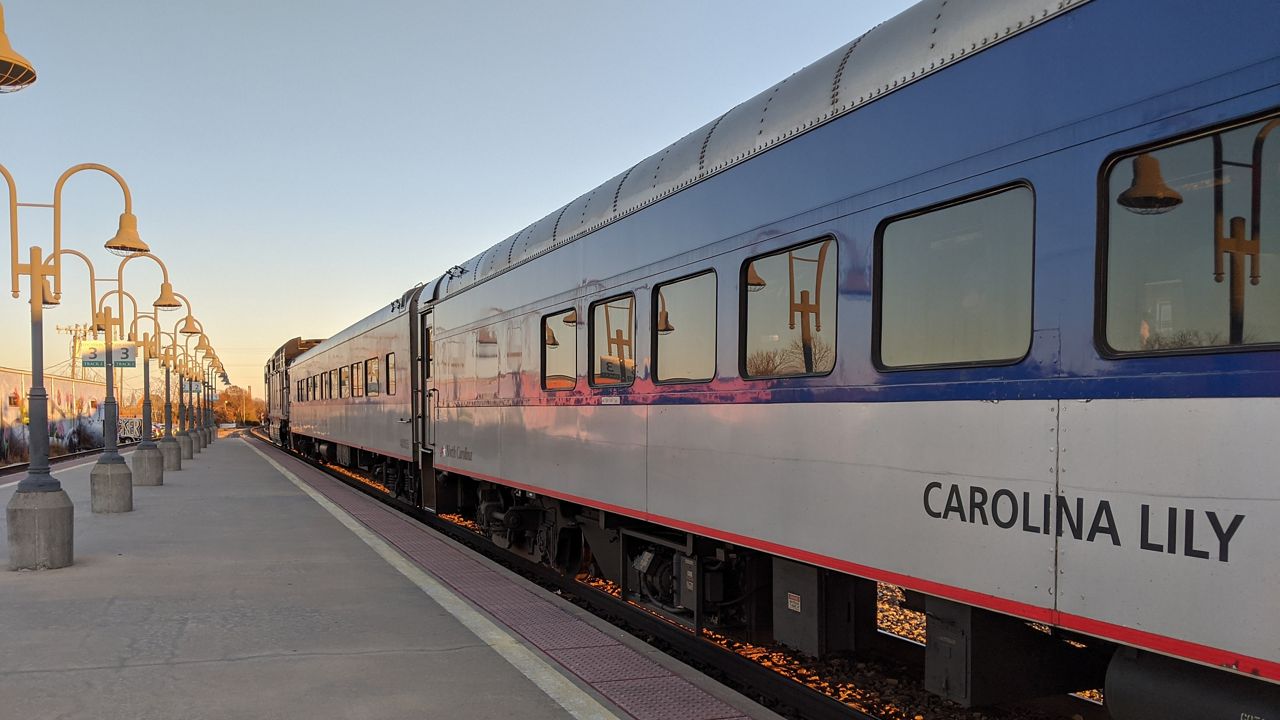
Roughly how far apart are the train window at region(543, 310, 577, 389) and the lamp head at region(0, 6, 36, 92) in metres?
5.14

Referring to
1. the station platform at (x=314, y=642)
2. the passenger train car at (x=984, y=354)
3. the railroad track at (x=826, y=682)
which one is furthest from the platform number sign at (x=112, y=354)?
the passenger train car at (x=984, y=354)

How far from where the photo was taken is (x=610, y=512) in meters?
7.39

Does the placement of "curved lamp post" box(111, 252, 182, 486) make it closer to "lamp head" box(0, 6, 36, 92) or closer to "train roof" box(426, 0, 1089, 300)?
"lamp head" box(0, 6, 36, 92)

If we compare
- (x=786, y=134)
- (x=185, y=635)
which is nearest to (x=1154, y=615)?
(x=786, y=134)

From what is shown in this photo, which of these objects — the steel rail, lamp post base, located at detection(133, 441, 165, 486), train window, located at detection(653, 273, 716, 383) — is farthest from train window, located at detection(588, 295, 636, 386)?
lamp post base, located at detection(133, 441, 165, 486)

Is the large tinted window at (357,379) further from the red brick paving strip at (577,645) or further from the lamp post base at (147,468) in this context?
the red brick paving strip at (577,645)

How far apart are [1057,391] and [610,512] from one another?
174 inches

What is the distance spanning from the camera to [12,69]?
8578 millimetres

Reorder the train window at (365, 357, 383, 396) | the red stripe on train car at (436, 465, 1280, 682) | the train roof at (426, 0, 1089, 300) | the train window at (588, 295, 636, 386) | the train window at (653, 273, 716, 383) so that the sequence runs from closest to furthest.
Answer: the red stripe on train car at (436, 465, 1280, 682) < the train roof at (426, 0, 1089, 300) < the train window at (653, 273, 716, 383) < the train window at (588, 295, 636, 386) < the train window at (365, 357, 383, 396)

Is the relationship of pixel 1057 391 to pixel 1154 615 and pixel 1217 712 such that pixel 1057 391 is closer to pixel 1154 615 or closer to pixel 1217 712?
pixel 1154 615

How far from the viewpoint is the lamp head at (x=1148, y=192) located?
3182 millimetres

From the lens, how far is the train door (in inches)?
498

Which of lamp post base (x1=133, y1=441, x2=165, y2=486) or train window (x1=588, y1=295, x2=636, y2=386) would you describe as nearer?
train window (x1=588, y1=295, x2=636, y2=386)

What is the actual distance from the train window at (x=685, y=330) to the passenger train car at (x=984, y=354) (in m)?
0.03
